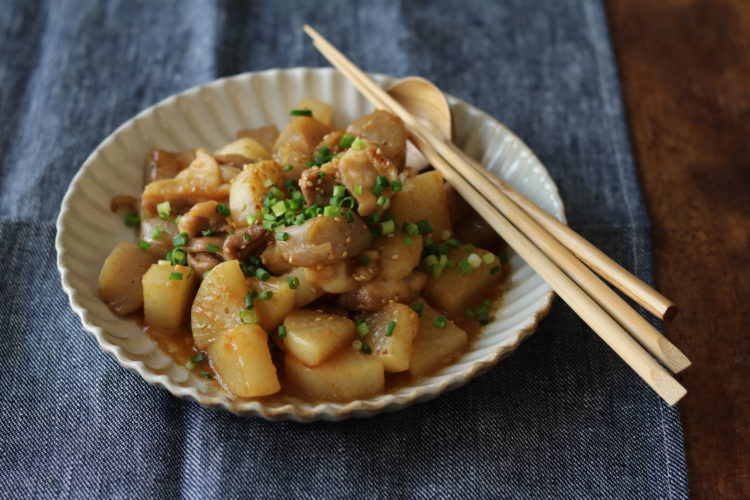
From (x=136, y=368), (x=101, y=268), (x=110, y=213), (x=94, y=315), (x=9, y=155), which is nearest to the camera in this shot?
(x=136, y=368)

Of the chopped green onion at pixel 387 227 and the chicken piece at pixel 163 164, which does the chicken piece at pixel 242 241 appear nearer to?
the chopped green onion at pixel 387 227

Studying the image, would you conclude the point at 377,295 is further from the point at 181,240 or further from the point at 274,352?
the point at 181,240

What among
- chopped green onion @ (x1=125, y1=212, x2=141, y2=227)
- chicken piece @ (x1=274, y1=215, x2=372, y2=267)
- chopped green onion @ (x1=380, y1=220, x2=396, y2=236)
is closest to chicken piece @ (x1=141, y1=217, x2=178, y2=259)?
chopped green onion @ (x1=125, y1=212, x2=141, y2=227)

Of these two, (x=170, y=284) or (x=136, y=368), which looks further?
(x=170, y=284)

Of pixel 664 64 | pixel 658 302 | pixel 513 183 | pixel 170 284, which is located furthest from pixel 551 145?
pixel 170 284

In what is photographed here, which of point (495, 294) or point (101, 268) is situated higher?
point (101, 268)

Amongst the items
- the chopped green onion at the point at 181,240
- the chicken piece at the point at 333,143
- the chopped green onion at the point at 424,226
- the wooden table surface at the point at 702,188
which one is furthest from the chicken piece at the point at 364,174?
the wooden table surface at the point at 702,188

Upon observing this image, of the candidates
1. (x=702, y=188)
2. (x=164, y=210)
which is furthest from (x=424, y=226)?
(x=702, y=188)

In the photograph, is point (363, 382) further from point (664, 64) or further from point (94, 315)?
point (664, 64)
